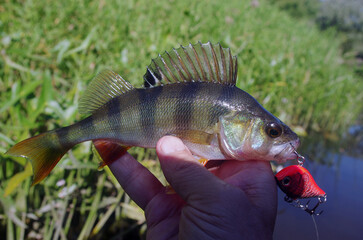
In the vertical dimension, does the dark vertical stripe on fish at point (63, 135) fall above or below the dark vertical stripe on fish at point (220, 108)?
above

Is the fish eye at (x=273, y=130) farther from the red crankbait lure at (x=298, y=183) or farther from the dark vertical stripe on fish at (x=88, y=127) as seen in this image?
the dark vertical stripe on fish at (x=88, y=127)

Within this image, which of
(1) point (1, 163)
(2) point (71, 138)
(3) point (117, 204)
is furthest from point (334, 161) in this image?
(1) point (1, 163)

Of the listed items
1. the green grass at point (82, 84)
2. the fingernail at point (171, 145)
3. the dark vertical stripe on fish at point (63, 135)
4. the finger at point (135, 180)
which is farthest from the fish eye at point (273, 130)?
the dark vertical stripe on fish at point (63, 135)

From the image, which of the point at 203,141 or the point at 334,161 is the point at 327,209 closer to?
the point at 334,161

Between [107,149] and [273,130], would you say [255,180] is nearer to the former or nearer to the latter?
[273,130]

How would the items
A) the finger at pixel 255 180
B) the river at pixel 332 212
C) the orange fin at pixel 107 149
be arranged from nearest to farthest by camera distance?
the finger at pixel 255 180 < the orange fin at pixel 107 149 < the river at pixel 332 212

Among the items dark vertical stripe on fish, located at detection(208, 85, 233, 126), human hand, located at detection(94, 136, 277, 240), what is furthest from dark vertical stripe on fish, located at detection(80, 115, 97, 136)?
dark vertical stripe on fish, located at detection(208, 85, 233, 126)

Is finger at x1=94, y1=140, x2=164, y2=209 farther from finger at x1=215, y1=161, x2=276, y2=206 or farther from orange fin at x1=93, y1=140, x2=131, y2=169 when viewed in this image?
finger at x1=215, y1=161, x2=276, y2=206
